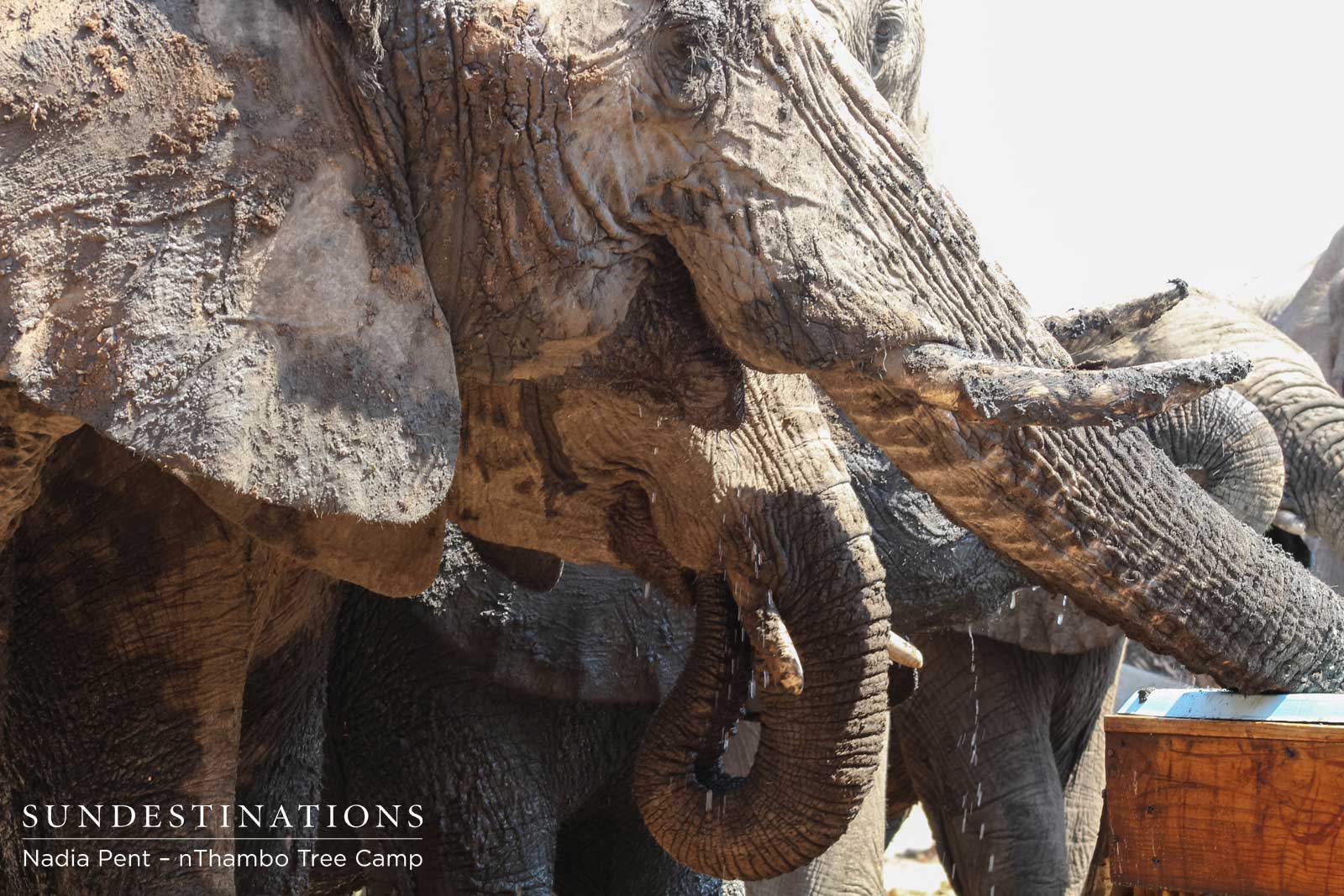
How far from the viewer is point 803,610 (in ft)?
8.38

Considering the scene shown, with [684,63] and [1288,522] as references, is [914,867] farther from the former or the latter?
[684,63]

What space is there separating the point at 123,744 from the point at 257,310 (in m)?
0.88

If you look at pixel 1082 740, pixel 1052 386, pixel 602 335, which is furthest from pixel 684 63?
pixel 1082 740

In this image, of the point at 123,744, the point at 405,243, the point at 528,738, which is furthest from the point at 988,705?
the point at 405,243

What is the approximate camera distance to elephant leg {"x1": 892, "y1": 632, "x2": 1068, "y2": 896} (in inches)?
182

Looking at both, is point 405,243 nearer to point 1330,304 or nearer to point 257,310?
point 257,310

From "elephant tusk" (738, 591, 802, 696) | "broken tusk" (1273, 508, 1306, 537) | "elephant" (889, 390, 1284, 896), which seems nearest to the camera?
"elephant tusk" (738, 591, 802, 696)

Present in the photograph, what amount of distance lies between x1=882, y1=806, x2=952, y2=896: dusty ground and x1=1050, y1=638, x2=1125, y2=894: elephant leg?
1068 millimetres

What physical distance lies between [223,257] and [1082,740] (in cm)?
370

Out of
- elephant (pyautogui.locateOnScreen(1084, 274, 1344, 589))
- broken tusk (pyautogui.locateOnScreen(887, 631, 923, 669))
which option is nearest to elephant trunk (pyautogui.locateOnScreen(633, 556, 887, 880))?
broken tusk (pyautogui.locateOnScreen(887, 631, 923, 669))

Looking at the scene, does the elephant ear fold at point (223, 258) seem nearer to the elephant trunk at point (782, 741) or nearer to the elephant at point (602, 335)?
the elephant at point (602, 335)

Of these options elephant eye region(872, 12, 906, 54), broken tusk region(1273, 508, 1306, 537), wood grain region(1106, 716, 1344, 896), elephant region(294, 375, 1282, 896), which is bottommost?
wood grain region(1106, 716, 1344, 896)

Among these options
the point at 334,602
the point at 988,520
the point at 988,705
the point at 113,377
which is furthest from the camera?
the point at 988,705

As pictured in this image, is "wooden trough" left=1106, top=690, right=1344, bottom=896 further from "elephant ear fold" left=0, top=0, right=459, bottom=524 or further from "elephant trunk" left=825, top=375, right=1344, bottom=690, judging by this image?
"elephant ear fold" left=0, top=0, right=459, bottom=524
